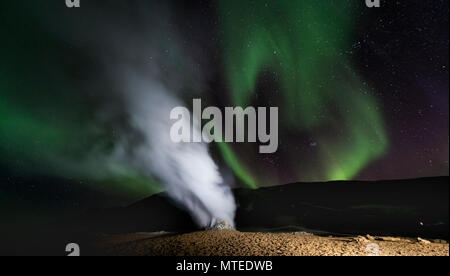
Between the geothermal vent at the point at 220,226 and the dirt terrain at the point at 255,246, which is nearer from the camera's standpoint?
the dirt terrain at the point at 255,246

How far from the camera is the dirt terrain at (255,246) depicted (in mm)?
7594

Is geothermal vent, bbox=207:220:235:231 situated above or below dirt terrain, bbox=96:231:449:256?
above

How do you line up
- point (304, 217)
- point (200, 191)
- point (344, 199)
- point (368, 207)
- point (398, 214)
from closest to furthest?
point (200, 191) < point (398, 214) < point (304, 217) < point (368, 207) < point (344, 199)

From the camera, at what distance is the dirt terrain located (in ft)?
24.9

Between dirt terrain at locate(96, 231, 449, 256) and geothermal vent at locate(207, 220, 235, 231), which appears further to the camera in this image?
geothermal vent at locate(207, 220, 235, 231)

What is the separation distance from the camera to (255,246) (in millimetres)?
7930

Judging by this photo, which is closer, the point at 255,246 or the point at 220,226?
the point at 255,246

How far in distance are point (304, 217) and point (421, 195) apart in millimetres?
15735

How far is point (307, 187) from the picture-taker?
102 feet

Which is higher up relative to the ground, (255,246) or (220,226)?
(220,226)
